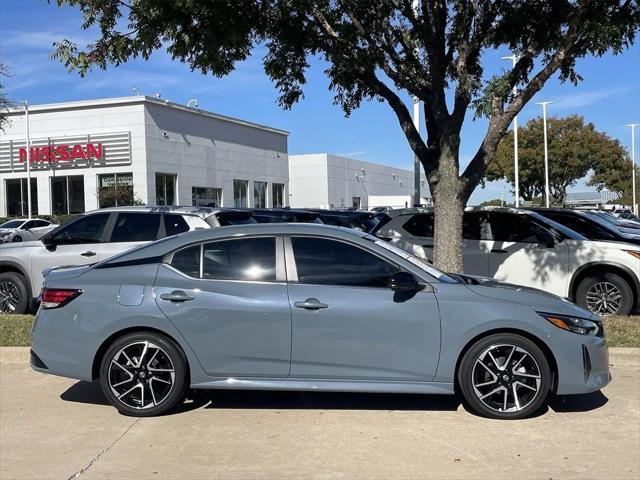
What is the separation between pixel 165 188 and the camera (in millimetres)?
39938

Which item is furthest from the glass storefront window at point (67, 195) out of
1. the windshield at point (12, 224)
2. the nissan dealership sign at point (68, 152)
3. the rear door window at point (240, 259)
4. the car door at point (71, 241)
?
the rear door window at point (240, 259)

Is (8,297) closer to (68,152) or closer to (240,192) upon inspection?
(68,152)

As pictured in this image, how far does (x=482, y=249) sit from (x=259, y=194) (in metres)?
41.2

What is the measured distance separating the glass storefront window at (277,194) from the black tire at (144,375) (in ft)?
154

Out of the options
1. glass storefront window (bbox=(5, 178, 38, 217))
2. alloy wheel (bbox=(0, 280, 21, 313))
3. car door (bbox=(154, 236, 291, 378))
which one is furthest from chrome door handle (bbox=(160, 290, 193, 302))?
glass storefront window (bbox=(5, 178, 38, 217))

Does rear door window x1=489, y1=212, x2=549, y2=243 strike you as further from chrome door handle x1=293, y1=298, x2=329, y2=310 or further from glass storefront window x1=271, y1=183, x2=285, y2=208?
glass storefront window x1=271, y1=183, x2=285, y2=208

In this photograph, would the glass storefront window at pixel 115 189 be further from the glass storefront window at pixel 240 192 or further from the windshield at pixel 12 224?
the glass storefront window at pixel 240 192

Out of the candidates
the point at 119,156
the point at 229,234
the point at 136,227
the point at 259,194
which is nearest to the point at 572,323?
the point at 229,234

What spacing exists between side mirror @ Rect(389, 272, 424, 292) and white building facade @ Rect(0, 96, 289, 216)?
33679 mm

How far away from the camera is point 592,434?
200 inches

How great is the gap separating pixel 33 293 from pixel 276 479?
657 centimetres

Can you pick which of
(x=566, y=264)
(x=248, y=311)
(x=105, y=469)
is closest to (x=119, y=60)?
(x=248, y=311)

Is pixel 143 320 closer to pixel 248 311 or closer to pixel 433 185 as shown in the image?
pixel 248 311

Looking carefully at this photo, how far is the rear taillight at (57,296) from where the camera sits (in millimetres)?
5582
